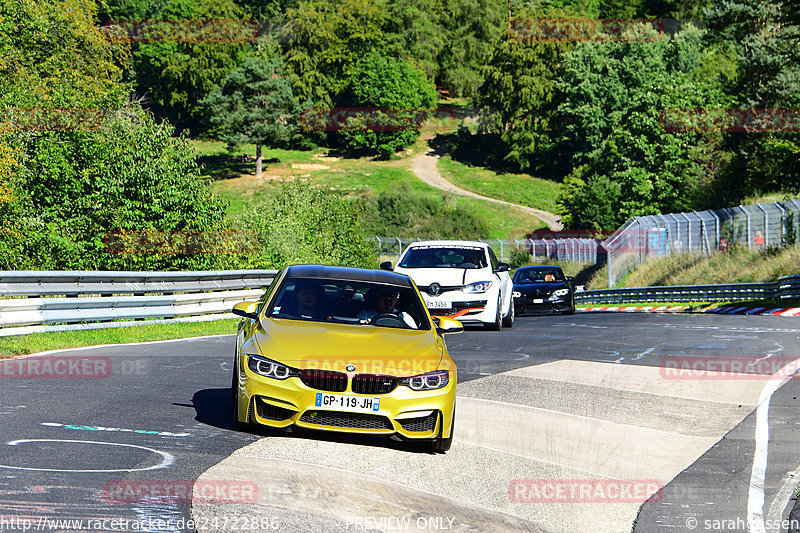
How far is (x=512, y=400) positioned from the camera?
Answer: 1074 centimetres

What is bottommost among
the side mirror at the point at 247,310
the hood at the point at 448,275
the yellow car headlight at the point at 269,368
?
the hood at the point at 448,275

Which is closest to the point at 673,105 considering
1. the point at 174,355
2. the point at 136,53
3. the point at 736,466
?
the point at 174,355

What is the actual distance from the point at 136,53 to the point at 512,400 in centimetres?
12085

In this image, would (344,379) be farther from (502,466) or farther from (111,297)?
(111,297)

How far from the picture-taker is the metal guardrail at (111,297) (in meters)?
15.6

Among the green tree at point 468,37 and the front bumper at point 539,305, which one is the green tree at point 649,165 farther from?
the green tree at point 468,37

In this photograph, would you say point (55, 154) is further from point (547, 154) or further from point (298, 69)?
point (298, 69)

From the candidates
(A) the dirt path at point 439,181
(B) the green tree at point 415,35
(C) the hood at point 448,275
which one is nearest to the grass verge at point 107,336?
(C) the hood at point 448,275

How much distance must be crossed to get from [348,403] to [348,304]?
5.42 ft

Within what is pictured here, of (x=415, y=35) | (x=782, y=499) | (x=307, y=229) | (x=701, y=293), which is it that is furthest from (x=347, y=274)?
(x=415, y=35)

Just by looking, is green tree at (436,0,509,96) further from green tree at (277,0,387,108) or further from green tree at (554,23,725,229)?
green tree at (554,23,725,229)

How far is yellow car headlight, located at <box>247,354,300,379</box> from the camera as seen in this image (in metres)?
7.58

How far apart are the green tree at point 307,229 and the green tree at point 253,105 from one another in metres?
58.6

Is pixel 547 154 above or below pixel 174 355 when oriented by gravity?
below
